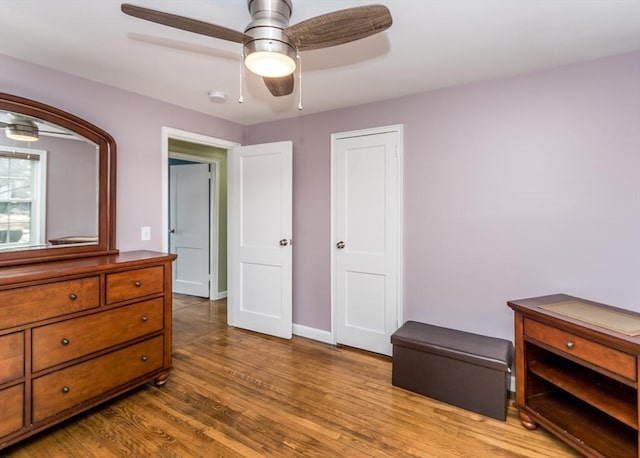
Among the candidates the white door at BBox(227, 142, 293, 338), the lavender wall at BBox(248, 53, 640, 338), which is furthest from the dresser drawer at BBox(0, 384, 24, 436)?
the lavender wall at BBox(248, 53, 640, 338)

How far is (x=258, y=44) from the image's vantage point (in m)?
1.33

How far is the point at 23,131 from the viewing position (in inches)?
81.7

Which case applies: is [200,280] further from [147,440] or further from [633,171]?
[633,171]

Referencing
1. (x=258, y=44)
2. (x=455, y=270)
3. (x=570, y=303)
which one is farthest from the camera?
(x=455, y=270)

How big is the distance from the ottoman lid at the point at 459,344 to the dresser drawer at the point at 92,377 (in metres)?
1.76

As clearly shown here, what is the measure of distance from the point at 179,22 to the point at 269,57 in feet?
1.22

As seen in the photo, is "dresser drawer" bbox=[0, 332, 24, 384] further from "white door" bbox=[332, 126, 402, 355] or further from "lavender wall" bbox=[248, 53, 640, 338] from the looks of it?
"lavender wall" bbox=[248, 53, 640, 338]

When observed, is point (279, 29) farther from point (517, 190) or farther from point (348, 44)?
point (517, 190)

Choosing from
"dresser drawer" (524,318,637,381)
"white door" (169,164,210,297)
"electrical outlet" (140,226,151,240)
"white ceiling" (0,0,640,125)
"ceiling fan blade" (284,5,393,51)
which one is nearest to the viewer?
"ceiling fan blade" (284,5,393,51)

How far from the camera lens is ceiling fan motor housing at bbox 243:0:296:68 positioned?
4.37 ft

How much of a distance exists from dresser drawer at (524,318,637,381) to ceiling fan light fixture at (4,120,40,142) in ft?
11.0

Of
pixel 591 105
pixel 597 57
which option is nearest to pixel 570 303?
pixel 591 105

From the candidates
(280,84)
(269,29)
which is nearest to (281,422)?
(280,84)

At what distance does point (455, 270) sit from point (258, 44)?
2.12m
